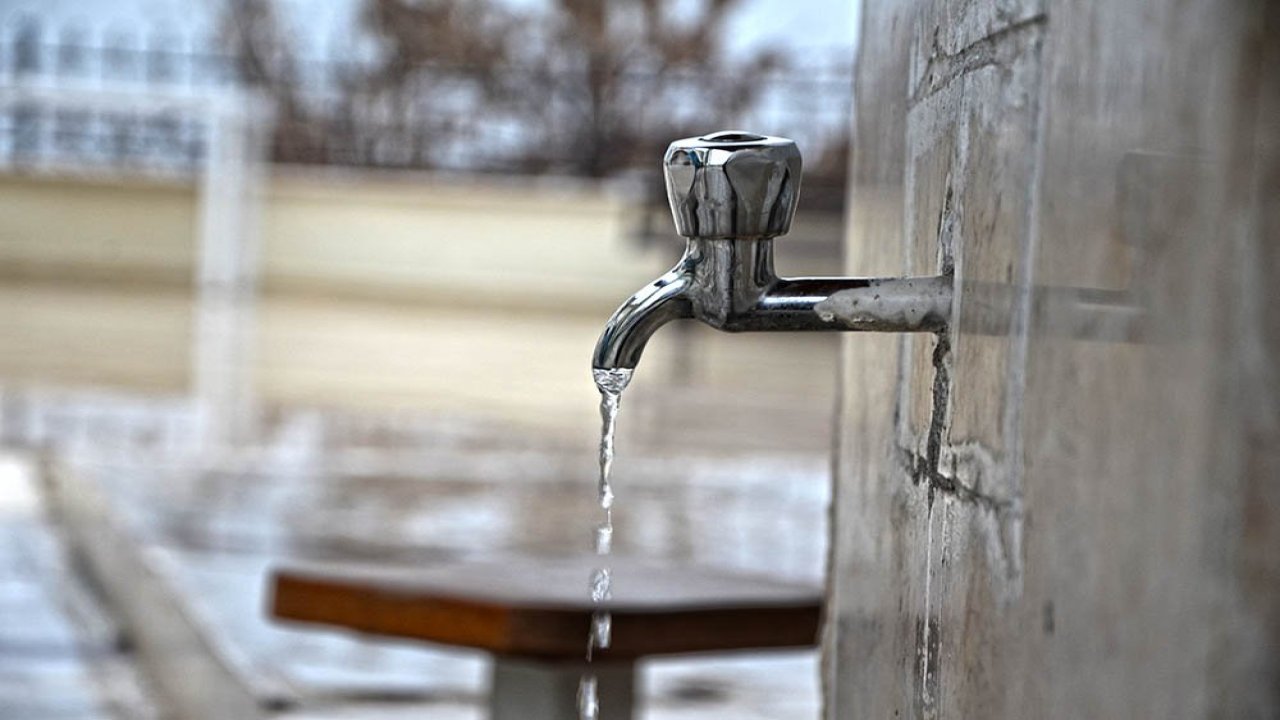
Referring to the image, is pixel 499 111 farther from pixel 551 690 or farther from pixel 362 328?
pixel 551 690

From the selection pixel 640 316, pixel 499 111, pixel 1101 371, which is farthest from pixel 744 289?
pixel 499 111

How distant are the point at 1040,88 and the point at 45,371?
6.98m

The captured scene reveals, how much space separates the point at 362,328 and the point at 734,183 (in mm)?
10143

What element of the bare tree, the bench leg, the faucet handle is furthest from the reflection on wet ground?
the bare tree

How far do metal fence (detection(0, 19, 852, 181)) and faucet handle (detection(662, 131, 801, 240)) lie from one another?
12524 millimetres

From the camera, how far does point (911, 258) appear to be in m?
0.98

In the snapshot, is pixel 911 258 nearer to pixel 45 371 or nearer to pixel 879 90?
pixel 879 90

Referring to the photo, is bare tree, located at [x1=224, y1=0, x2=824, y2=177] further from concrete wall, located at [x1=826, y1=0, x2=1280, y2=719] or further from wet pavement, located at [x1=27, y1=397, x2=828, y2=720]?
concrete wall, located at [x1=826, y1=0, x2=1280, y2=719]

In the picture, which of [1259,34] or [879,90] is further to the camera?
[879,90]

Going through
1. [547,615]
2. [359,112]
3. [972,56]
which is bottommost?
[547,615]

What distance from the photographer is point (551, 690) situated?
1924mm

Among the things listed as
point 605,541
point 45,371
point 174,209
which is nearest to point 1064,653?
point 605,541

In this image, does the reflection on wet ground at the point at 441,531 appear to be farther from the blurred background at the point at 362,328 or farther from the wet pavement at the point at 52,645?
the wet pavement at the point at 52,645

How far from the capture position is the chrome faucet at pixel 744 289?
78 cm
